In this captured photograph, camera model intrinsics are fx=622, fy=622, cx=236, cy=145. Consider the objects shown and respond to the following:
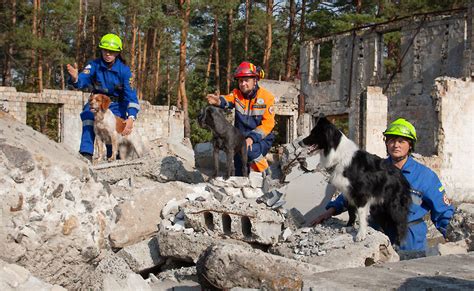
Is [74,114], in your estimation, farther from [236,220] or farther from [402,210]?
[402,210]

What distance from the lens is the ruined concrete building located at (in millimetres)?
19453

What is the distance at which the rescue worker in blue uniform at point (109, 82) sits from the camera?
7.43 m

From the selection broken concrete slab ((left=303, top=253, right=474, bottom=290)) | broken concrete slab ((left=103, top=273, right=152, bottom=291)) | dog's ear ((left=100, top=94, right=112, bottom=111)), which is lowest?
broken concrete slab ((left=103, top=273, right=152, bottom=291))

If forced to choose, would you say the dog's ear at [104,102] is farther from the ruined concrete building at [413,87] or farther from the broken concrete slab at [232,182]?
the ruined concrete building at [413,87]

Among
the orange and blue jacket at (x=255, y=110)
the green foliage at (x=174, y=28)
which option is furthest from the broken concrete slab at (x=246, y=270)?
the green foliage at (x=174, y=28)

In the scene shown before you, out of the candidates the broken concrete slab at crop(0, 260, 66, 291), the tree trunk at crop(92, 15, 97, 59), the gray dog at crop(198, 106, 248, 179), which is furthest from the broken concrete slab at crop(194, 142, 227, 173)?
the tree trunk at crop(92, 15, 97, 59)

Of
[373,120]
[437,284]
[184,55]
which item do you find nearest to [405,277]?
[437,284]

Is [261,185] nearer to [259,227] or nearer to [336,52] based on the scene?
[259,227]

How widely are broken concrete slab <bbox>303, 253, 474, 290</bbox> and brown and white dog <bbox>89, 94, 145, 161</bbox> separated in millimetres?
5029

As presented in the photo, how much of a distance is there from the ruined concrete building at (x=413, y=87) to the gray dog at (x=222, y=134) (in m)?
12.3

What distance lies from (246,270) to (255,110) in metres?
3.76

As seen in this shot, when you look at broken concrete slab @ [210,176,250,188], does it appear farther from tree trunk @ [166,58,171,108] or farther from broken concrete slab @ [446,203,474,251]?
tree trunk @ [166,58,171,108]

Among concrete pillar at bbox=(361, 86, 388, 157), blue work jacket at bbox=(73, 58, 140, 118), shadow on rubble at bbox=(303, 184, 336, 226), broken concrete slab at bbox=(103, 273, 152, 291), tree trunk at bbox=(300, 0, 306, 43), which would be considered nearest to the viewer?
broken concrete slab at bbox=(103, 273, 152, 291)

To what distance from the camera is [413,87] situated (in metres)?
23.3
